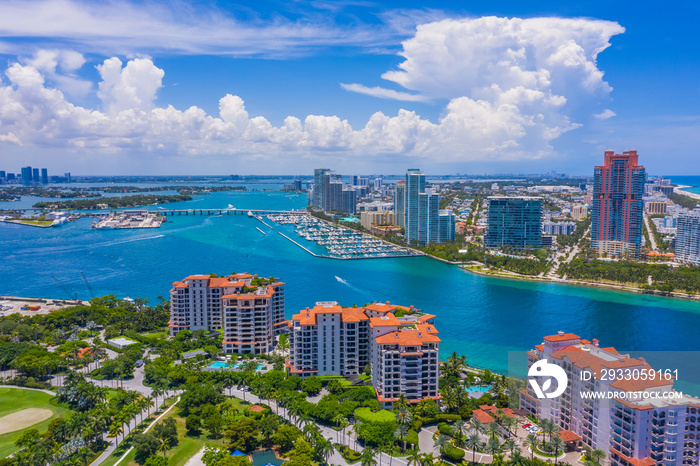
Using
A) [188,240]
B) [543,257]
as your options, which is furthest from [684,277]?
[188,240]

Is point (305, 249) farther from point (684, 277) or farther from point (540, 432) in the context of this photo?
point (540, 432)

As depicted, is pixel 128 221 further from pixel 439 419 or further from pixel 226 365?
pixel 439 419

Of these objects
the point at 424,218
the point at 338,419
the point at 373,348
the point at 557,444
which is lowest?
the point at 338,419

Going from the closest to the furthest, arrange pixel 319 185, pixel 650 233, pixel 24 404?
pixel 24 404, pixel 650 233, pixel 319 185

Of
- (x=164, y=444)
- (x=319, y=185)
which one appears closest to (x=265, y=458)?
(x=164, y=444)

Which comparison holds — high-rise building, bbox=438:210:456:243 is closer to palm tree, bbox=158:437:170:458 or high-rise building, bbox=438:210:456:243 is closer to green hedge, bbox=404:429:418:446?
green hedge, bbox=404:429:418:446

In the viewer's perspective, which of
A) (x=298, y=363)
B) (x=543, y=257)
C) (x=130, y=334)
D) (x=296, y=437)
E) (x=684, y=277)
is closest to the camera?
(x=296, y=437)
